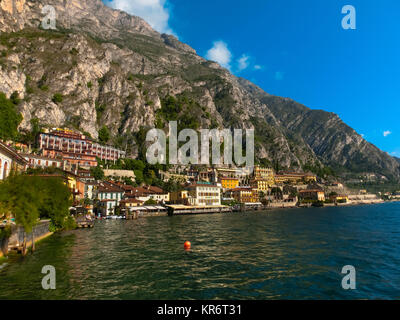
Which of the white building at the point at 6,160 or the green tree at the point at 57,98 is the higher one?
the green tree at the point at 57,98

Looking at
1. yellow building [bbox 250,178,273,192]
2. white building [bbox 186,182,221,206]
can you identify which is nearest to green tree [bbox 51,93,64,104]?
white building [bbox 186,182,221,206]

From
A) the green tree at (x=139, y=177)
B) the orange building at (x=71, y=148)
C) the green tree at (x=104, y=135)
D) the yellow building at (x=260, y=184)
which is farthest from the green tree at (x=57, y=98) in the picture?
the yellow building at (x=260, y=184)

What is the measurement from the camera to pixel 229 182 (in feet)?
540

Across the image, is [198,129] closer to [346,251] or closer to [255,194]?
[255,194]

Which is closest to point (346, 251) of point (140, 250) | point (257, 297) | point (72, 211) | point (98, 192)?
point (257, 297)

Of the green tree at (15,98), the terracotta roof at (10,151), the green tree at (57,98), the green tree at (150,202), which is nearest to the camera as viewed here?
the terracotta roof at (10,151)

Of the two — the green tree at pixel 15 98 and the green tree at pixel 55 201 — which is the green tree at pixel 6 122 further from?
the green tree at pixel 55 201

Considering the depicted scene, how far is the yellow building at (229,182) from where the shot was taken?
161 meters

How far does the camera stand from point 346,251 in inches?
1148

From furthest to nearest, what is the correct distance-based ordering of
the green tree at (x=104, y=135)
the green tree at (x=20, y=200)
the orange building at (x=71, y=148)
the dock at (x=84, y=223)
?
the green tree at (x=104, y=135)
the orange building at (x=71, y=148)
the dock at (x=84, y=223)
the green tree at (x=20, y=200)

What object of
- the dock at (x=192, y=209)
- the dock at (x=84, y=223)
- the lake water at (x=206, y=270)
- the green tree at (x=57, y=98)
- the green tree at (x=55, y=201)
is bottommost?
the dock at (x=192, y=209)

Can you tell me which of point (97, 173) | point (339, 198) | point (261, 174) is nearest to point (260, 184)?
point (261, 174)

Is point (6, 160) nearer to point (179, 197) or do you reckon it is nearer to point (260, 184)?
point (179, 197)

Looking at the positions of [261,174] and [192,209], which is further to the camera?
[261,174]
